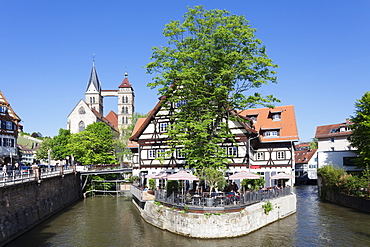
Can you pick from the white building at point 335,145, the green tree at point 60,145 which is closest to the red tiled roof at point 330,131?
the white building at point 335,145

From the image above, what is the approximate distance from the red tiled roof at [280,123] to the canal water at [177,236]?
938 cm

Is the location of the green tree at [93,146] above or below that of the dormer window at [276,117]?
below

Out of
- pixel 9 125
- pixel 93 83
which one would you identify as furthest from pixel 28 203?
pixel 93 83

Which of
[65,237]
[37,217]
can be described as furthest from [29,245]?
[37,217]

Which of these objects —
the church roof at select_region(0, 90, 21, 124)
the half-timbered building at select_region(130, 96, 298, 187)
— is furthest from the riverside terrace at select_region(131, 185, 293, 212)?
the church roof at select_region(0, 90, 21, 124)

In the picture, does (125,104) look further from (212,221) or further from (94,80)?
(212,221)

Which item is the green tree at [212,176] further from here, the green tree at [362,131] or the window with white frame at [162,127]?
the green tree at [362,131]

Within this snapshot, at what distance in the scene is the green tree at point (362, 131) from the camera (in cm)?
3836

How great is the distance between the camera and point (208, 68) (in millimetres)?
27391

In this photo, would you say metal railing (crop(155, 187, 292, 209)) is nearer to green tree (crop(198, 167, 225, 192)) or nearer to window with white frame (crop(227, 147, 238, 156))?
green tree (crop(198, 167, 225, 192))

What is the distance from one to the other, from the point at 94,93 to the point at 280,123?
9334 cm

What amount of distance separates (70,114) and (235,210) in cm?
8467

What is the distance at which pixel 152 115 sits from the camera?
39281mm

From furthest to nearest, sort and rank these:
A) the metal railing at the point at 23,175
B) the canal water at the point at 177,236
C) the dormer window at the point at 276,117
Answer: the dormer window at the point at 276,117 → the metal railing at the point at 23,175 → the canal water at the point at 177,236
